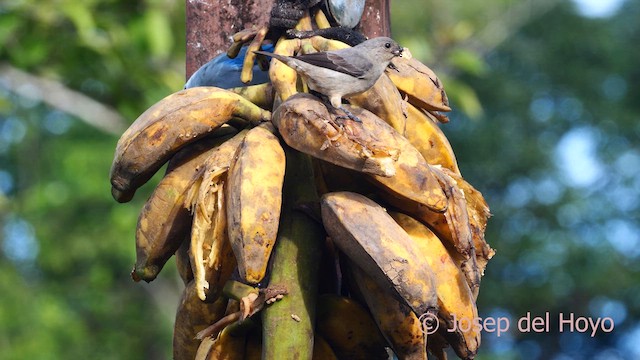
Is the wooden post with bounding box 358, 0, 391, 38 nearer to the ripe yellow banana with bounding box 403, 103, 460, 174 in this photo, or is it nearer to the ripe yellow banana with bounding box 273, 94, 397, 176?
the ripe yellow banana with bounding box 403, 103, 460, 174

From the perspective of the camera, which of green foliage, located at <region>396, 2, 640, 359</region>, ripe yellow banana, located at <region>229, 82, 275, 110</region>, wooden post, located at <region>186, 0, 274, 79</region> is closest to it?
ripe yellow banana, located at <region>229, 82, 275, 110</region>

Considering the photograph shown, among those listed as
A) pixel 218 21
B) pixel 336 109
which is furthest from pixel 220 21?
pixel 336 109

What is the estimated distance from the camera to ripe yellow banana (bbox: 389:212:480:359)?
1440 millimetres

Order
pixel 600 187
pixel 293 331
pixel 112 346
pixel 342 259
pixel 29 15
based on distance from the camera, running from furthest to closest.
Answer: pixel 600 187, pixel 112 346, pixel 29 15, pixel 342 259, pixel 293 331

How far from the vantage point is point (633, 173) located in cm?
1488

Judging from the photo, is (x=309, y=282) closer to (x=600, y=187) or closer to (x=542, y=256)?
(x=542, y=256)

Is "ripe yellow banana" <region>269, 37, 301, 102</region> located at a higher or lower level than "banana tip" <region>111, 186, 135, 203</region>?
higher

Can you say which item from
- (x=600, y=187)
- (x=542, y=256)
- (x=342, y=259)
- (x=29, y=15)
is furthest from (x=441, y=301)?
(x=600, y=187)

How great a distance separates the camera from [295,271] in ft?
4.75

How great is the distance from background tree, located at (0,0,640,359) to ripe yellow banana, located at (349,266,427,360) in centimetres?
735

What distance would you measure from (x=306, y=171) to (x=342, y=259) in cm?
12

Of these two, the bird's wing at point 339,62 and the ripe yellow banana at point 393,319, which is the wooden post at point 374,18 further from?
the ripe yellow banana at point 393,319

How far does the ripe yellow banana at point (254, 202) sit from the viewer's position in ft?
4.48

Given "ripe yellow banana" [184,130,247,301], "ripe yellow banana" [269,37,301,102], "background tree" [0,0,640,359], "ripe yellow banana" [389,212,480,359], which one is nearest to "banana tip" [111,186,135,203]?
"ripe yellow banana" [184,130,247,301]
